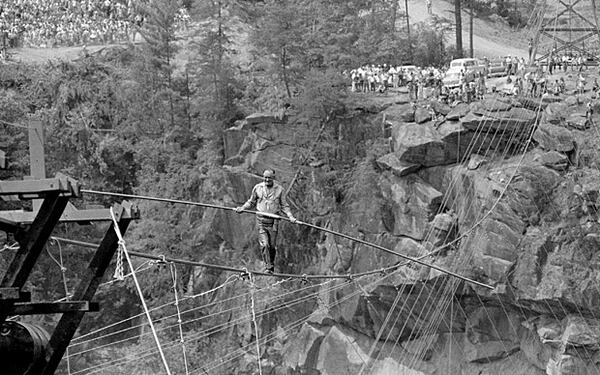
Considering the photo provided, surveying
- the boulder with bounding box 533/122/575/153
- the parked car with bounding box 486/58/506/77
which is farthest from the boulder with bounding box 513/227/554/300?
the parked car with bounding box 486/58/506/77

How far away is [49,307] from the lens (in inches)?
255

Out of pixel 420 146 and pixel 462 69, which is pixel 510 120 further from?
pixel 462 69

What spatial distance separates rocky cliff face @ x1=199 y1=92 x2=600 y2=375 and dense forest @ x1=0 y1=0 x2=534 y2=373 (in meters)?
1.06

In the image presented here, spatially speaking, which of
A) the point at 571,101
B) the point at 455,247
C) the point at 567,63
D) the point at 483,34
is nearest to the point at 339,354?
the point at 455,247

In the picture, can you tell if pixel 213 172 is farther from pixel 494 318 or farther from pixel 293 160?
pixel 494 318

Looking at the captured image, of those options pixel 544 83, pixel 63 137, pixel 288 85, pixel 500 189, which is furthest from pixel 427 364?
pixel 63 137

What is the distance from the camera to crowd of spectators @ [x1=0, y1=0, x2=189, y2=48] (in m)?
41.9

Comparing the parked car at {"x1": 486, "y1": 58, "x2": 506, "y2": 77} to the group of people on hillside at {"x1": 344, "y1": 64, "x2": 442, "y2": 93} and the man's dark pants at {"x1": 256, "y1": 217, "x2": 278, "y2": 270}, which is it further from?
the man's dark pants at {"x1": 256, "y1": 217, "x2": 278, "y2": 270}

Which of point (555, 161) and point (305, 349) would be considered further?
point (305, 349)

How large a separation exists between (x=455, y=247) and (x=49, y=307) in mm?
21891

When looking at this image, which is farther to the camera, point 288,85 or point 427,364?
point 288,85

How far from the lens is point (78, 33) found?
44781 mm

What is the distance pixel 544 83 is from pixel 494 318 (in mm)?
7200

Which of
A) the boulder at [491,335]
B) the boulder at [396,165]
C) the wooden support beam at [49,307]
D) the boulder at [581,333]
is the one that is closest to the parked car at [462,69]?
the boulder at [396,165]
